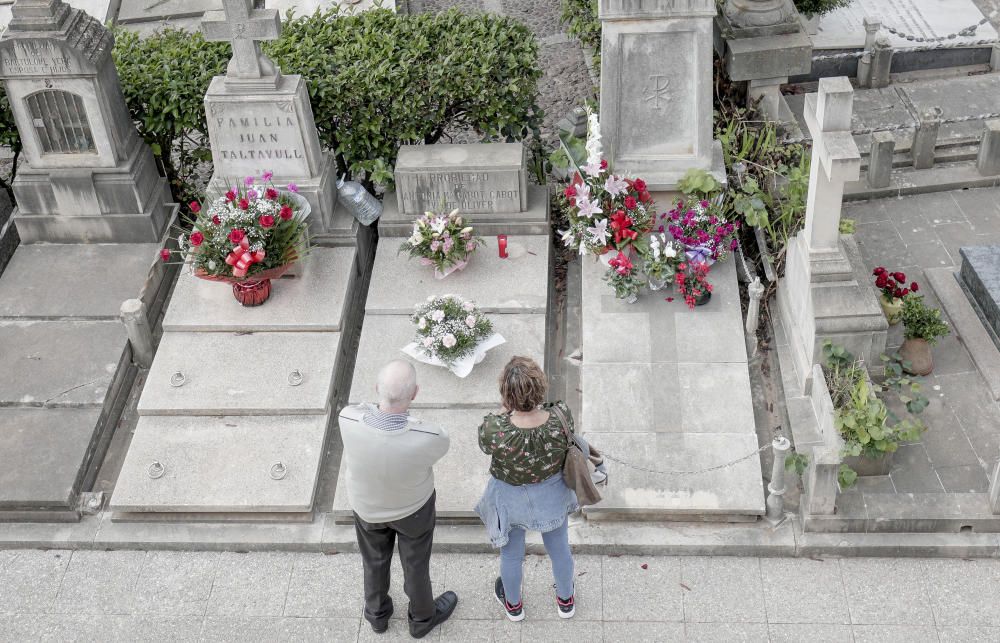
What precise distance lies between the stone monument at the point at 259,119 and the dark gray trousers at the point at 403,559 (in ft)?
11.6

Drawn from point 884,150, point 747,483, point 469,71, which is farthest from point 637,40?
point 747,483

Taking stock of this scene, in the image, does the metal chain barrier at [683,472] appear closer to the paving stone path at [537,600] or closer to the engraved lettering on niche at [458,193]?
the paving stone path at [537,600]

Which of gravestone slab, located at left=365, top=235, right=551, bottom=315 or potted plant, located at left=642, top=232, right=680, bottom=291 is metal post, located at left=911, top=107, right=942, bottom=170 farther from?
gravestone slab, located at left=365, top=235, right=551, bottom=315

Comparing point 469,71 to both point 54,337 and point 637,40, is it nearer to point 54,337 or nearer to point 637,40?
point 637,40

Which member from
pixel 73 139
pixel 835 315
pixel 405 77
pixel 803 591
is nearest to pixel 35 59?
pixel 73 139

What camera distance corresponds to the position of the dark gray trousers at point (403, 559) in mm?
6680

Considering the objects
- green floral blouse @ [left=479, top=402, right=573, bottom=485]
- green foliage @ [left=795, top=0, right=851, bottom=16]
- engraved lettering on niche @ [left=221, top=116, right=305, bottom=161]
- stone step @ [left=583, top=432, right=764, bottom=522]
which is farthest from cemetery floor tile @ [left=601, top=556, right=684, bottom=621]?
green foliage @ [left=795, top=0, right=851, bottom=16]

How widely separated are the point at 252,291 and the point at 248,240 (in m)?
0.46

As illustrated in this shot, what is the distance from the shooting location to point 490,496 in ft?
22.2

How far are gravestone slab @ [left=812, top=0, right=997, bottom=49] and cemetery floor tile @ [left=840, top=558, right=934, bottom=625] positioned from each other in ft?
23.7

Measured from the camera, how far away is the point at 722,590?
24.3ft

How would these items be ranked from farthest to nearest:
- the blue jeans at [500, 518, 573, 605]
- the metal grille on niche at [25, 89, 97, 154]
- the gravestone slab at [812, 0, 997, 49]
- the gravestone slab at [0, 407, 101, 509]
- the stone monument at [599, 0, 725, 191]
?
1. the gravestone slab at [812, 0, 997, 49]
2. the metal grille on niche at [25, 89, 97, 154]
3. the stone monument at [599, 0, 725, 191]
4. the gravestone slab at [0, 407, 101, 509]
5. the blue jeans at [500, 518, 573, 605]

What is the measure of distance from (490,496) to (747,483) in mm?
1943

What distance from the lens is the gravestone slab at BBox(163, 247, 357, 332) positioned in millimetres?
9023
